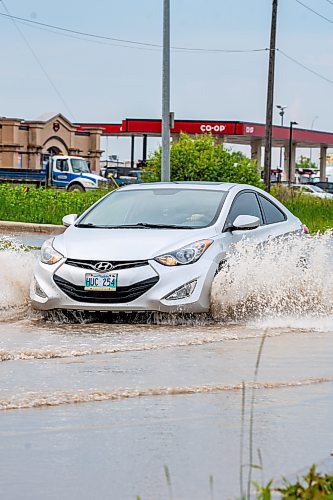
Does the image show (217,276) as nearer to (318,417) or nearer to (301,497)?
(318,417)

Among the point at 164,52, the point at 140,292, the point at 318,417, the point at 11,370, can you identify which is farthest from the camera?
the point at 164,52

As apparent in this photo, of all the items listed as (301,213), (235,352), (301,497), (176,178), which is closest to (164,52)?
(176,178)

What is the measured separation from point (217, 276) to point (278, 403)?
4.66 metres

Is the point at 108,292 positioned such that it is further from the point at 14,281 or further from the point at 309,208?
the point at 309,208

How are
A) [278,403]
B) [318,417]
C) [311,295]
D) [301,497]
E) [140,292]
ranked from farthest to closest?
[311,295], [140,292], [278,403], [318,417], [301,497]

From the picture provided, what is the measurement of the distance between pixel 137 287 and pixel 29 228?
733 inches

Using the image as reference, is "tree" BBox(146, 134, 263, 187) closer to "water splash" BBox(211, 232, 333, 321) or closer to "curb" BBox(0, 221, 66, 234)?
"curb" BBox(0, 221, 66, 234)

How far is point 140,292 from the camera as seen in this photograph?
12133 mm

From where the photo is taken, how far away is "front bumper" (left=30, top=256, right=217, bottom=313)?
39.8 feet

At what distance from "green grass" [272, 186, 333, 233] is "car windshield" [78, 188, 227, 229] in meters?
19.6

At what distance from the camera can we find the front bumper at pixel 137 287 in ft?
39.8

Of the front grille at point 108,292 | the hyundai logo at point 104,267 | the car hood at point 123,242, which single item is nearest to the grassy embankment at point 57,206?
the car hood at point 123,242

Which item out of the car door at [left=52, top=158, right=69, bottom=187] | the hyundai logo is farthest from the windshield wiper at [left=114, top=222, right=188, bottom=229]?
the car door at [left=52, top=158, right=69, bottom=187]

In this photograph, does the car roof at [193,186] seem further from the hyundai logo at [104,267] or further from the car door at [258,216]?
the hyundai logo at [104,267]
